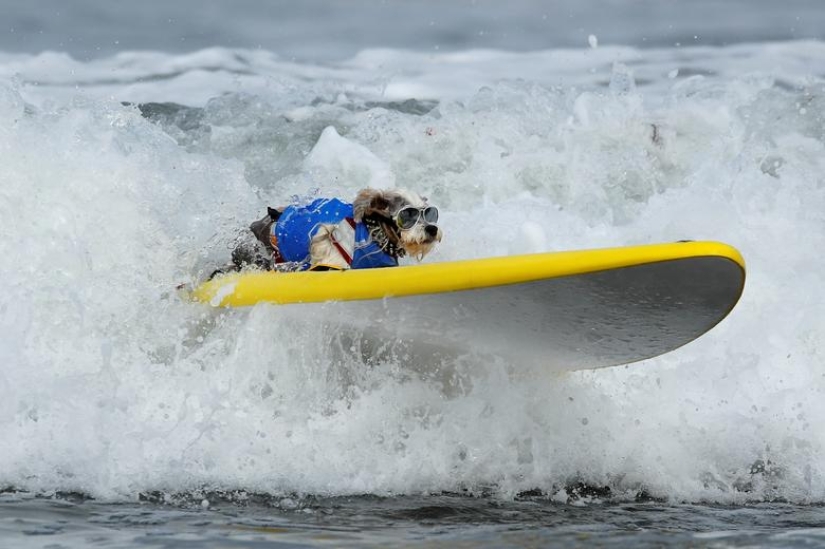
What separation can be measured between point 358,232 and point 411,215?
0.89ft

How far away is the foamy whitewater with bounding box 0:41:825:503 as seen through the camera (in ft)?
15.2

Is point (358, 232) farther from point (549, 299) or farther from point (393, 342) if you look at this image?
point (549, 299)

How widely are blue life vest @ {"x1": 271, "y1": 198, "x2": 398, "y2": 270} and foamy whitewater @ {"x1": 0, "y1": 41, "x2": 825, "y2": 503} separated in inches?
12.7

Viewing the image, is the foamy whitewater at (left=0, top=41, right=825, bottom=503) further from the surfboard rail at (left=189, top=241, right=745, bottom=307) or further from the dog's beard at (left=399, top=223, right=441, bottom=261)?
Answer: the dog's beard at (left=399, top=223, right=441, bottom=261)

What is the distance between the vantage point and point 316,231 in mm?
5027

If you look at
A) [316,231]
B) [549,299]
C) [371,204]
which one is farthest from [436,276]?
[316,231]

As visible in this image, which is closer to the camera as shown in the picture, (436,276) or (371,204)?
(436,276)

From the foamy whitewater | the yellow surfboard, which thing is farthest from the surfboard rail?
the foamy whitewater

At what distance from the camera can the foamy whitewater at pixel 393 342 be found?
4629 mm

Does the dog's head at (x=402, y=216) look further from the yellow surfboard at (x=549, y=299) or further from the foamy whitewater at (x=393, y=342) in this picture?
the foamy whitewater at (x=393, y=342)

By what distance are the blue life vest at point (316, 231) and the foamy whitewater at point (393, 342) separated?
323 mm

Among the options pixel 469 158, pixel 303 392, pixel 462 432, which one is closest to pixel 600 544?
pixel 462 432

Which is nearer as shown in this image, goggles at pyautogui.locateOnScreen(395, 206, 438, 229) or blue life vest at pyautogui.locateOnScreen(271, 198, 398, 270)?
goggles at pyautogui.locateOnScreen(395, 206, 438, 229)

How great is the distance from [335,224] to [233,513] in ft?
4.60
